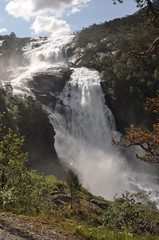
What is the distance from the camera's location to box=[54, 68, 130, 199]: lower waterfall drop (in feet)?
148

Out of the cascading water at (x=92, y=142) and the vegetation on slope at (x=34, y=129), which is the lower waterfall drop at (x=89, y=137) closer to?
the cascading water at (x=92, y=142)

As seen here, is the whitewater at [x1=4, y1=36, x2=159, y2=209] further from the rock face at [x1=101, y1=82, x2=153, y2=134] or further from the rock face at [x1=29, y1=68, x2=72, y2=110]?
the rock face at [x1=101, y1=82, x2=153, y2=134]

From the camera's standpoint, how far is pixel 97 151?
51.8m

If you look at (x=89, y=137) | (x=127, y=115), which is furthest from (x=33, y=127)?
(x=127, y=115)

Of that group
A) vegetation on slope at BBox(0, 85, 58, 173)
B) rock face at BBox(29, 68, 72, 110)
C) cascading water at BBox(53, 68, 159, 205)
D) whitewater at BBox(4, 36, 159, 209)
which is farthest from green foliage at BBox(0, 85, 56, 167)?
rock face at BBox(29, 68, 72, 110)

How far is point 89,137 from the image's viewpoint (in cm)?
5297

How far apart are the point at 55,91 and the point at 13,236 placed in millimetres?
55878

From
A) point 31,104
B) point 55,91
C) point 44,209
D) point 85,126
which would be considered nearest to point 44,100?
point 55,91

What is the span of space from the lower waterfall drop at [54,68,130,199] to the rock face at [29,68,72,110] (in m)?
2.09

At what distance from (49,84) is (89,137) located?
2247 cm

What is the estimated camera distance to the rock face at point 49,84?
185ft

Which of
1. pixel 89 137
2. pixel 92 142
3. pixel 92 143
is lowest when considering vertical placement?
pixel 92 143

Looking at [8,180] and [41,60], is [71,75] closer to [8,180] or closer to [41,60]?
[41,60]

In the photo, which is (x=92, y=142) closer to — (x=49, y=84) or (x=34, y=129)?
(x=34, y=129)
